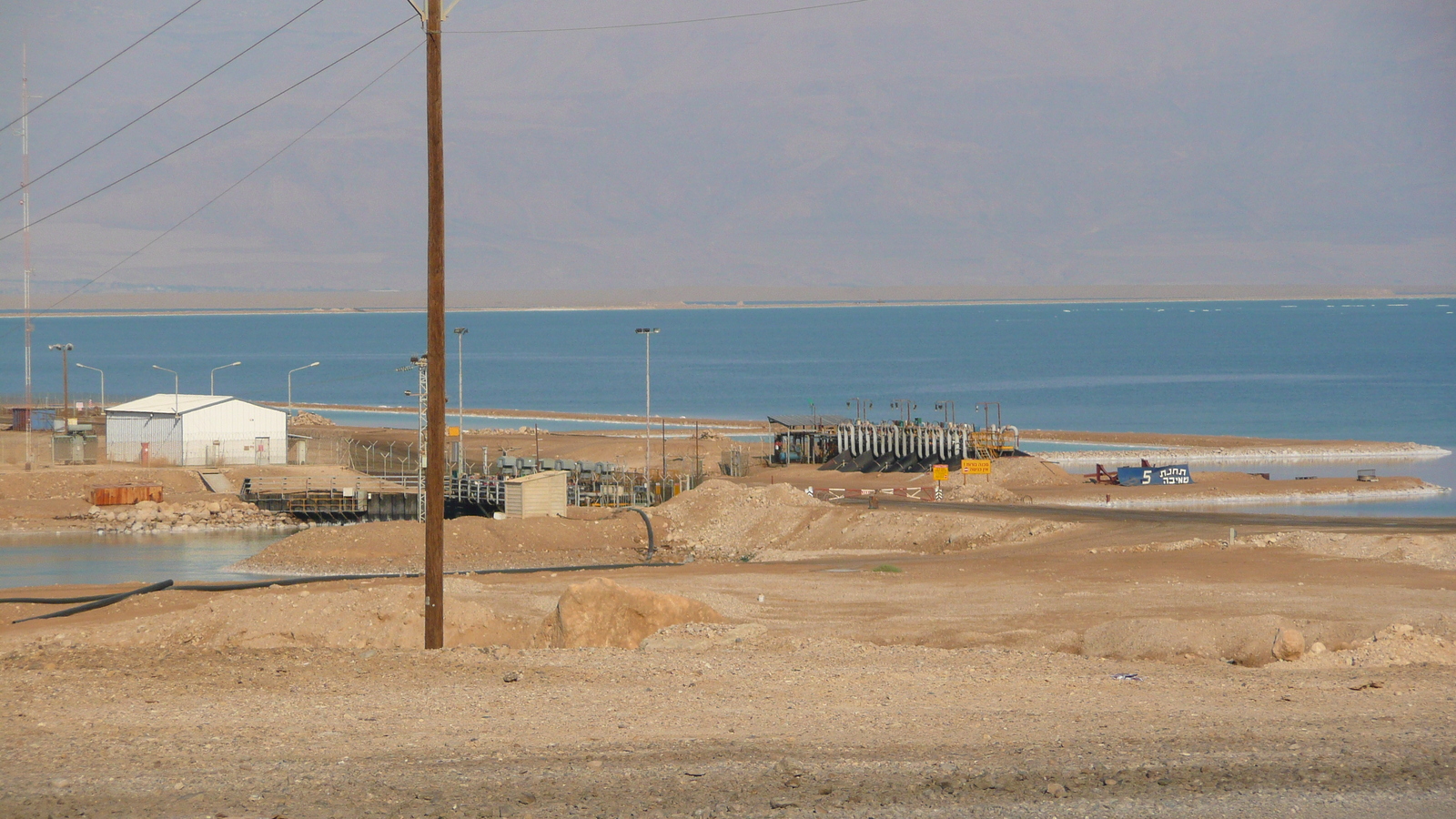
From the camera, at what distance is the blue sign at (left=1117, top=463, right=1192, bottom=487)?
55844mm

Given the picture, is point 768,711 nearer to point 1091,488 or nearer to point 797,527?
point 797,527

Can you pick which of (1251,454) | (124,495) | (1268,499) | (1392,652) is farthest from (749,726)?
(1251,454)

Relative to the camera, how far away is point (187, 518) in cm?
A: 5691

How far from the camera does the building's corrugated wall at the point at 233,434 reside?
2793 inches

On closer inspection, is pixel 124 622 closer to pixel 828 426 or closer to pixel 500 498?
pixel 500 498

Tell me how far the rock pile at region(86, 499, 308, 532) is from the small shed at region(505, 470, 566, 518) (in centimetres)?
1368

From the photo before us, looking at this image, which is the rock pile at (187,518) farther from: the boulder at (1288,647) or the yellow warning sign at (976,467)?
the boulder at (1288,647)

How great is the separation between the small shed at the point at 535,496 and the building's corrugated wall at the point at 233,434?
97.3 feet

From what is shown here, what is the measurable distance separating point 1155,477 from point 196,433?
1958 inches

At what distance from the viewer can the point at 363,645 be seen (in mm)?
20594

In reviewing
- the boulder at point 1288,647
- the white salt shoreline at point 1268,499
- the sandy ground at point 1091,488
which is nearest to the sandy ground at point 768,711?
the boulder at point 1288,647

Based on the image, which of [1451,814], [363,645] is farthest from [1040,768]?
[363,645]

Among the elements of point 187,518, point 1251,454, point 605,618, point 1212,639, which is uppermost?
point 1251,454

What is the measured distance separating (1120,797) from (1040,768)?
0.81 metres
